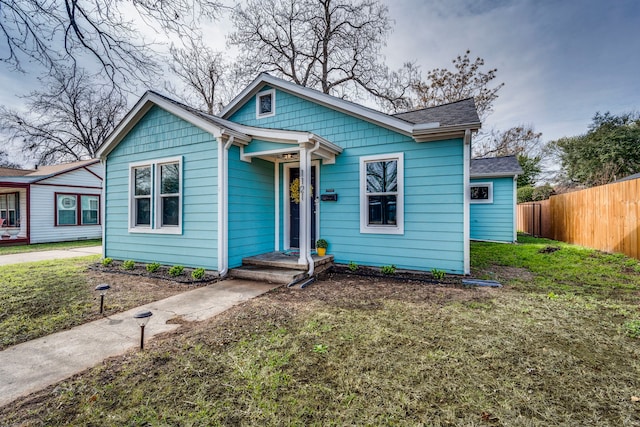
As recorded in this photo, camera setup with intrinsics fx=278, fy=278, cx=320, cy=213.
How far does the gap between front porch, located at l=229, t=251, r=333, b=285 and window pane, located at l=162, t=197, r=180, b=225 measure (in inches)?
74.7

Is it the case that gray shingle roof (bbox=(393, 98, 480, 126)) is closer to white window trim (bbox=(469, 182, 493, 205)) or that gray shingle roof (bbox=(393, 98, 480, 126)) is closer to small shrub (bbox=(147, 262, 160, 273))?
white window trim (bbox=(469, 182, 493, 205))

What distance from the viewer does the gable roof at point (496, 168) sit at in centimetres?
1080

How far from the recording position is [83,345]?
281cm

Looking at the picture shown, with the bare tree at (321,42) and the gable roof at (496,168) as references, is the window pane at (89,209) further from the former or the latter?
the gable roof at (496,168)

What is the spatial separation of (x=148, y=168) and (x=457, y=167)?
22.4 feet

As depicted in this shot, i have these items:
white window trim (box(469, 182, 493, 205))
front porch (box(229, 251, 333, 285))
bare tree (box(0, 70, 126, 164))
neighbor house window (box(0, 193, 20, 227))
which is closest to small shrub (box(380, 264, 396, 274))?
front porch (box(229, 251, 333, 285))

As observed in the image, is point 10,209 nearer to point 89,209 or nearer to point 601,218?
point 89,209

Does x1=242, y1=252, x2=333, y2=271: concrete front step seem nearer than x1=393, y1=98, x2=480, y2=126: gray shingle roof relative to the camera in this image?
No

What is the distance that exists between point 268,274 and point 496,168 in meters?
10.6

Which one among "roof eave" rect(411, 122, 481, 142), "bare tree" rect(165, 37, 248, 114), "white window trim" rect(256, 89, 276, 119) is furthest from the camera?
"bare tree" rect(165, 37, 248, 114)

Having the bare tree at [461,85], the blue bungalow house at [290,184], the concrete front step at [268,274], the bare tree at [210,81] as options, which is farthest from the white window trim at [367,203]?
the bare tree at [461,85]

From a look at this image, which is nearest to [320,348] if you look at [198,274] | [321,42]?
[198,274]

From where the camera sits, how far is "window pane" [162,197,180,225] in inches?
245

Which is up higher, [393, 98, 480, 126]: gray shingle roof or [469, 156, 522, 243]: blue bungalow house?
[393, 98, 480, 126]: gray shingle roof
